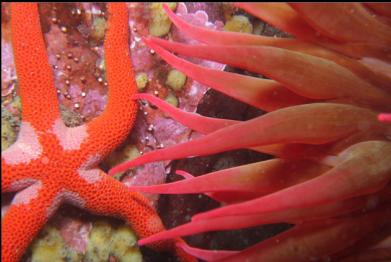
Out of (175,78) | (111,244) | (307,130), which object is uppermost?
(307,130)

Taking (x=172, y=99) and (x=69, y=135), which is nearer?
(x=69, y=135)

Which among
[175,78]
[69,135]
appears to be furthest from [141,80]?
[69,135]

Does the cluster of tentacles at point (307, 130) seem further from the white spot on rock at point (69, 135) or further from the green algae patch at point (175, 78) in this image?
the green algae patch at point (175, 78)

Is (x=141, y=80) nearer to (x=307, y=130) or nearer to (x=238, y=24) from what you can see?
(x=238, y=24)

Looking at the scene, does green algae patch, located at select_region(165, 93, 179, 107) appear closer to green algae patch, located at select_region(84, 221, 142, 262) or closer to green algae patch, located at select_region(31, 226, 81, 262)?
green algae patch, located at select_region(84, 221, 142, 262)

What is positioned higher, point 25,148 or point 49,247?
point 25,148

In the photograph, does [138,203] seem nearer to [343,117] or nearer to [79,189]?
[79,189]

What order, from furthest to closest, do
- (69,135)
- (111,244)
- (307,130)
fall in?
(111,244) < (69,135) < (307,130)
